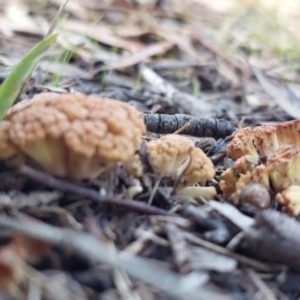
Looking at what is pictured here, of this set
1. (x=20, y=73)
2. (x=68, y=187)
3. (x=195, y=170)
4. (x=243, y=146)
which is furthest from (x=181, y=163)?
(x=20, y=73)

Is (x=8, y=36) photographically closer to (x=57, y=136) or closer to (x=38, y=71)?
(x=38, y=71)

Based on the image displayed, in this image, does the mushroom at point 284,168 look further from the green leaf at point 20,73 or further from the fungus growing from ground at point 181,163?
the green leaf at point 20,73

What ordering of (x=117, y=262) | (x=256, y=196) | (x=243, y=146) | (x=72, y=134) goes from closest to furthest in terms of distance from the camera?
(x=117, y=262)
(x=72, y=134)
(x=256, y=196)
(x=243, y=146)

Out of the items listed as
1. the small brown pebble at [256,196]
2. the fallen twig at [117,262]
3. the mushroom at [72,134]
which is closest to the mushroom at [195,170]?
the small brown pebble at [256,196]

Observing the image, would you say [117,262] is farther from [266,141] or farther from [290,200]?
[266,141]

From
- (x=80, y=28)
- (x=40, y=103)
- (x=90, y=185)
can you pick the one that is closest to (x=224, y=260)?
(x=90, y=185)

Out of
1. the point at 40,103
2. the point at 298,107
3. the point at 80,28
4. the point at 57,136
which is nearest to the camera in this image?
the point at 57,136
